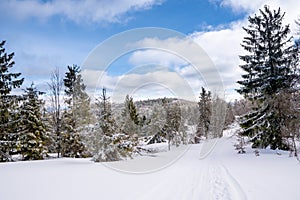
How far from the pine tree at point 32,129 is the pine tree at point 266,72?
16561 millimetres

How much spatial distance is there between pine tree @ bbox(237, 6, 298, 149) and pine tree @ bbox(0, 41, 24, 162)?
16608 millimetres

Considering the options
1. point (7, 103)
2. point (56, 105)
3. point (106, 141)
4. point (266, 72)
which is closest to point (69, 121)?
point (56, 105)

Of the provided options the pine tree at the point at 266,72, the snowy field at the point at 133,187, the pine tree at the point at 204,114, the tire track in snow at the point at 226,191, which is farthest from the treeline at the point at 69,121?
the pine tree at the point at 204,114

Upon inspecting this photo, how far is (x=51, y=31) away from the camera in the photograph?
11.9m

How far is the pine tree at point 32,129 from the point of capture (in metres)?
18.4

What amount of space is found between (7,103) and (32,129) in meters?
3.94

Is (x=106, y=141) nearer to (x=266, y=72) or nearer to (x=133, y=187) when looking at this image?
(x=133, y=187)

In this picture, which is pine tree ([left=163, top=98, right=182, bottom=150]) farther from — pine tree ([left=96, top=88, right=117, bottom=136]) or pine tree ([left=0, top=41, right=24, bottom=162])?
pine tree ([left=96, top=88, right=117, bottom=136])

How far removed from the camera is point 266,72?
15.9 m

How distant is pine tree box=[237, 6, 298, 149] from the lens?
15.2 m

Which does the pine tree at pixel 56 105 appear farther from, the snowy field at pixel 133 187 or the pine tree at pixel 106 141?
the snowy field at pixel 133 187

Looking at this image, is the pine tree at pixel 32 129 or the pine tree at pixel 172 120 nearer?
the pine tree at pixel 32 129

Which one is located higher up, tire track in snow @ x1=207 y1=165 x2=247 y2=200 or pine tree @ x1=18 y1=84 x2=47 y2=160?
pine tree @ x1=18 y1=84 x2=47 y2=160

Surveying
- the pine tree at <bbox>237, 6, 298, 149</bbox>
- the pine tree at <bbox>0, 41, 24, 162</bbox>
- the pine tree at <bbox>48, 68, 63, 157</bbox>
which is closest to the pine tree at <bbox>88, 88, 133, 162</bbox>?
the pine tree at <bbox>0, 41, 24, 162</bbox>
